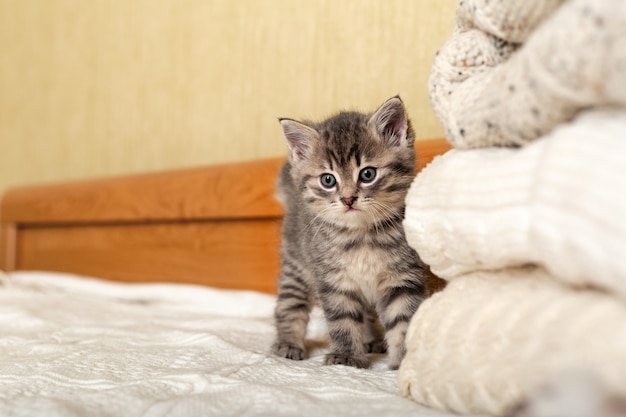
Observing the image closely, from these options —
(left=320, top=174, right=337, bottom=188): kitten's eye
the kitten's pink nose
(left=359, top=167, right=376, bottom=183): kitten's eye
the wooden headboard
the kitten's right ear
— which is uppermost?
the kitten's right ear

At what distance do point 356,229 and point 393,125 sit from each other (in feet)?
0.77

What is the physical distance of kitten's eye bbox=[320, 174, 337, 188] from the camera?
4.42 feet

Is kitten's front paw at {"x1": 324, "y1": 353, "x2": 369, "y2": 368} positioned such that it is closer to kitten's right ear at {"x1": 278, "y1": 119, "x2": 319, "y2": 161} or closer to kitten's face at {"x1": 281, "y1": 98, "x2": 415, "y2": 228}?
kitten's face at {"x1": 281, "y1": 98, "x2": 415, "y2": 228}

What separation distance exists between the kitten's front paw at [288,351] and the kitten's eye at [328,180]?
1.15ft

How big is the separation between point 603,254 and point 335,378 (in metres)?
0.53

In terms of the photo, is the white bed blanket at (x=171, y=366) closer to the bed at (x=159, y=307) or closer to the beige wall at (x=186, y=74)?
the bed at (x=159, y=307)

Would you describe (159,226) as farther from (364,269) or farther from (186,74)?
(364,269)

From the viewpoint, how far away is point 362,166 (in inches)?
51.5

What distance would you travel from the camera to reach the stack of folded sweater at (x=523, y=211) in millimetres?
626

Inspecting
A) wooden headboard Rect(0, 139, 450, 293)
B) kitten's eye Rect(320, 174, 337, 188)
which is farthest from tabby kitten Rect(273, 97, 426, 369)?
wooden headboard Rect(0, 139, 450, 293)

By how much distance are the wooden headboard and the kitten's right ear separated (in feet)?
0.87

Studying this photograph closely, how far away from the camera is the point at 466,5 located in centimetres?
93

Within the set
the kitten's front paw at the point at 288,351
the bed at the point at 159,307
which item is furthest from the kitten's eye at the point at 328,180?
the kitten's front paw at the point at 288,351

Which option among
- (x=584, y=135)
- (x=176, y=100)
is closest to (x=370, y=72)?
(x=176, y=100)
